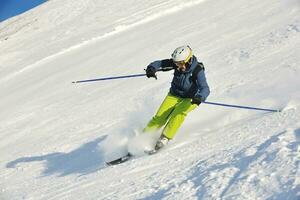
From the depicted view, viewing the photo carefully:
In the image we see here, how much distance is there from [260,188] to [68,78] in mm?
10997

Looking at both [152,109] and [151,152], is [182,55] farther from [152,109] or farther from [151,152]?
[152,109]

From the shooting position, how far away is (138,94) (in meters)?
11.3

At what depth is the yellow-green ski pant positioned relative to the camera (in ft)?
23.4

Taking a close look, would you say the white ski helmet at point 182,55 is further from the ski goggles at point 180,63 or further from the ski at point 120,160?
the ski at point 120,160

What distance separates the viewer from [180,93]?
7605mm

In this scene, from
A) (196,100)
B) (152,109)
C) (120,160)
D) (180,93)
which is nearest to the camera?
(196,100)

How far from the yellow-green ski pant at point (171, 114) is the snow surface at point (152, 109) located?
19 cm

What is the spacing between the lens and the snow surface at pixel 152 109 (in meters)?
5.40

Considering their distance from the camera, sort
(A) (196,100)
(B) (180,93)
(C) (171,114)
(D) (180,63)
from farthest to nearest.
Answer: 1. (B) (180,93)
2. (C) (171,114)
3. (D) (180,63)
4. (A) (196,100)

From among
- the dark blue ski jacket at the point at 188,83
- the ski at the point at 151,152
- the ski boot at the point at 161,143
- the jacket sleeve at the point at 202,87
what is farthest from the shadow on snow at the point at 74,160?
the jacket sleeve at the point at 202,87

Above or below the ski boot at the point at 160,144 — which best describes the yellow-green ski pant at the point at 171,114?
above

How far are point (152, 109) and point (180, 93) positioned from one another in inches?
76.2

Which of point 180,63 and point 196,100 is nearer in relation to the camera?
point 196,100

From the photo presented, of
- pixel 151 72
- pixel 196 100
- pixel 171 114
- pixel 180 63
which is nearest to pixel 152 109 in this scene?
pixel 151 72
